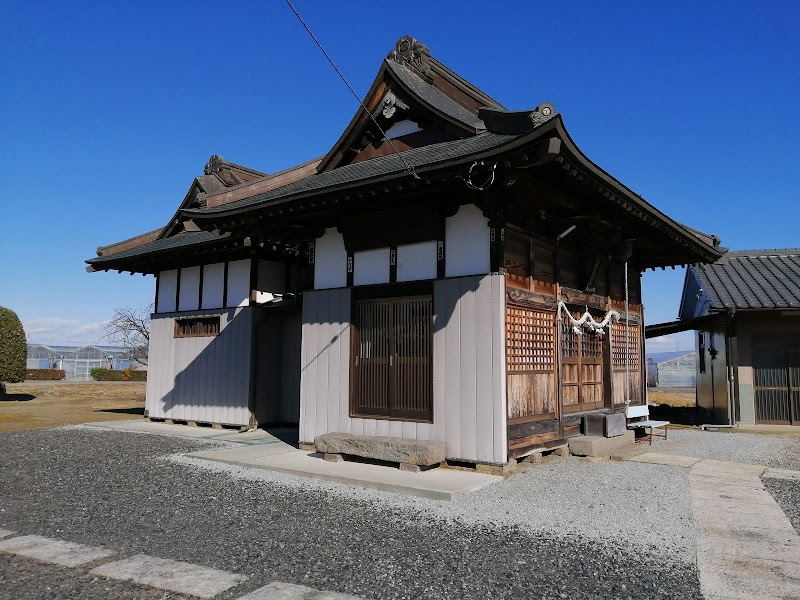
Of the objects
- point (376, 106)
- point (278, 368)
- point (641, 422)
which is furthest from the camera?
point (278, 368)

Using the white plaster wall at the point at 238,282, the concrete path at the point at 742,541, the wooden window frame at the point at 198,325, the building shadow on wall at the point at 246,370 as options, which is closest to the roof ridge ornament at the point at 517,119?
the concrete path at the point at 742,541

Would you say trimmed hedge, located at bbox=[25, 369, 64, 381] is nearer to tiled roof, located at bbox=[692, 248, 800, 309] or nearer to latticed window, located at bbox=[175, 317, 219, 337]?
latticed window, located at bbox=[175, 317, 219, 337]

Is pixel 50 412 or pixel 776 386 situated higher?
pixel 776 386

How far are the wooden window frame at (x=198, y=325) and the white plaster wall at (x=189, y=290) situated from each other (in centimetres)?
32

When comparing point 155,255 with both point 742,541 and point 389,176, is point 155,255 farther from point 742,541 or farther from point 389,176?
point 742,541

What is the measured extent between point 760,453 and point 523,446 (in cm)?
480

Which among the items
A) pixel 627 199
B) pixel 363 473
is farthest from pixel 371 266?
pixel 627 199

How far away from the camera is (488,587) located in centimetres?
382

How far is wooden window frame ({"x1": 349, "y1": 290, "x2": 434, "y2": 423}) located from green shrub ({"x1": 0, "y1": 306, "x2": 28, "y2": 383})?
20371 millimetres

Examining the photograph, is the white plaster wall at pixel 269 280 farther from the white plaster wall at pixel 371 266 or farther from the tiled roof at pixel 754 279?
the tiled roof at pixel 754 279

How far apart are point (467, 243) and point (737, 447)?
262 inches

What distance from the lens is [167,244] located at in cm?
1422

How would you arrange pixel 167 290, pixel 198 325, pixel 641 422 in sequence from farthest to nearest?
pixel 167 290, pixel 198 325, pixel 641 422

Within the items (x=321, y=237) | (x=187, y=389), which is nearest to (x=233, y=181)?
(x=187, y=389)
